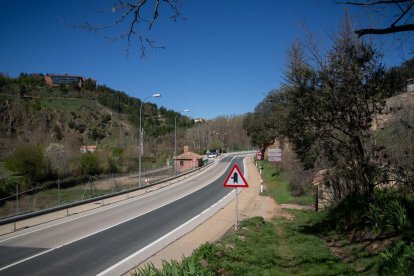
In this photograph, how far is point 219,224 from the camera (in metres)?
16.4

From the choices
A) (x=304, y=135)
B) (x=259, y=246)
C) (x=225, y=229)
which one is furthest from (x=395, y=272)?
(x=225, y=229)

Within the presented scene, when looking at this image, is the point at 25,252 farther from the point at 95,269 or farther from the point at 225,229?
the point at 225,229

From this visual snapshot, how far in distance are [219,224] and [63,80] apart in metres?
173

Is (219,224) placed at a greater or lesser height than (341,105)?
lesser

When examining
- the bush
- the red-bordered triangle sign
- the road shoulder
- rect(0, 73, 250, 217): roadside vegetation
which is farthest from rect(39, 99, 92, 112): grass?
the bush

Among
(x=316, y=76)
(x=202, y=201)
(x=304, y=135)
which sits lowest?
(x=202, y=201)

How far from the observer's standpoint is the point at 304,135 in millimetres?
12250

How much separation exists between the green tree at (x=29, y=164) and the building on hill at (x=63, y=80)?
12550cm

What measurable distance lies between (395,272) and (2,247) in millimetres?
11613

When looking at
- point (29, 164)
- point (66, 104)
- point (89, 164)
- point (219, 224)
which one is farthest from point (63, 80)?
point (219, 224)

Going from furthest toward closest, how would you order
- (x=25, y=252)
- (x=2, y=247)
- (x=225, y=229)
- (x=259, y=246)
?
(x=225, y=229), (x=2, y=247), (x=25, y=252), (x=259, y=246)

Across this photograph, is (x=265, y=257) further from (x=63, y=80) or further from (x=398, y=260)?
(x=63, y=80)

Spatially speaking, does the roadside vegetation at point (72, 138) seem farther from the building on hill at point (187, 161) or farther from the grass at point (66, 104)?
the building on hill at point (187, 161)

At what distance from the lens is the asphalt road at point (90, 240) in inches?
397
